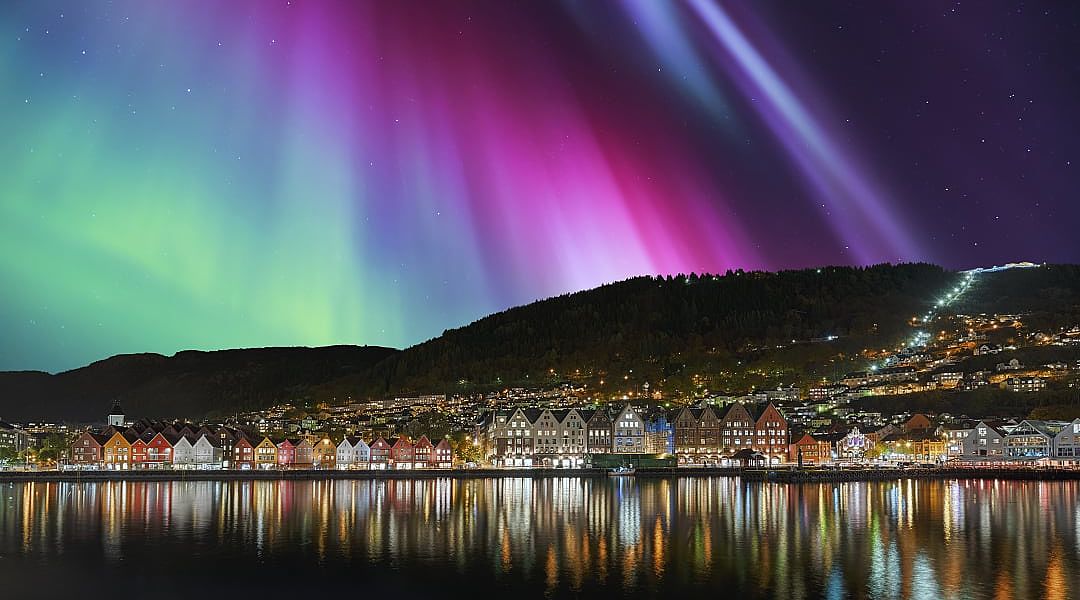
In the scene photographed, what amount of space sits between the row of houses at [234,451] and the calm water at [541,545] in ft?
123

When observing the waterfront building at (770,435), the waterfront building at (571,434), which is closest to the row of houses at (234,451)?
the waterfront building at (571,434)

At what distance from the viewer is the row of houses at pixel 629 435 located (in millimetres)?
107188

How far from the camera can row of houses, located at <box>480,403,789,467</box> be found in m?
107

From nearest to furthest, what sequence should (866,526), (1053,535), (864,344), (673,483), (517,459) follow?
(1053,535) < (866,526) < (673,483) < (517,459) < (864,344)

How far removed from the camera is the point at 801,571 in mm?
29891

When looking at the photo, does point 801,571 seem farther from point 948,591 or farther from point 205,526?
point 205,526

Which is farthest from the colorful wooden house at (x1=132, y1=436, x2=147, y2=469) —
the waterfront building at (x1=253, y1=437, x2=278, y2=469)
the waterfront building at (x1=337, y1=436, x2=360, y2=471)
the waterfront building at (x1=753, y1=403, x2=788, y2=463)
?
the waterfront building at (x1=753, y1=403, x2=788, y2=463)

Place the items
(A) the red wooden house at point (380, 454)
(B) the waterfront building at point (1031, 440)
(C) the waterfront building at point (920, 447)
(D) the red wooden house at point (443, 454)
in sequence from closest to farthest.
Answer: (A) the red wooden house at point (380, 454) → (D) the red wooden house at point (443, 454) → (B) the waterfront building at point (1031, 440) → (C) the waterfront building at point (920, 447)

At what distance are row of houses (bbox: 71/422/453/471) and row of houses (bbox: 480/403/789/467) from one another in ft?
25.3

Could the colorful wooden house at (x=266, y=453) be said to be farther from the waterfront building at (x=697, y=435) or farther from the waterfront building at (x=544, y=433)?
the waterfront building at (x=697, y=435)

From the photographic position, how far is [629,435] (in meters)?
111

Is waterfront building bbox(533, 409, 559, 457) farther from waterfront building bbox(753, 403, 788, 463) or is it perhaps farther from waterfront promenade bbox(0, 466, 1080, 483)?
waterfront building bbox(753, 403, 788, 463)

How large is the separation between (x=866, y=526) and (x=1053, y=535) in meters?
7.08

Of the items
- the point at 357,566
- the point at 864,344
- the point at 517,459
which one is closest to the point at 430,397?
the point at 517,459
